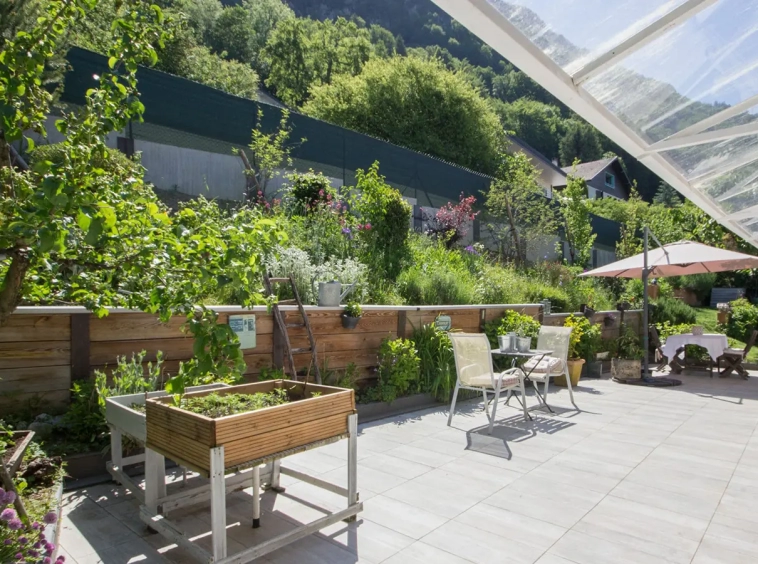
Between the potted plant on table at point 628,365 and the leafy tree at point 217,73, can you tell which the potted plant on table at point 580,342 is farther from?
the leafy tree at point 217,73

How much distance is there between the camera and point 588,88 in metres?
2.35

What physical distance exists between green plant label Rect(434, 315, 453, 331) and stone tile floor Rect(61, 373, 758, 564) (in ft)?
4.69

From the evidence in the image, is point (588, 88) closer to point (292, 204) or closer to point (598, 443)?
point (598, 443)

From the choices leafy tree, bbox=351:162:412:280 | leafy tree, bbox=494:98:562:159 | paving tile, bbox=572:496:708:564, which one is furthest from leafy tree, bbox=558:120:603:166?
paving tile, bbox=572:496:708:564

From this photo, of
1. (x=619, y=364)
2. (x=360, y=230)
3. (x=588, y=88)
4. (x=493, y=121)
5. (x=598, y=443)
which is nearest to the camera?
(x=588, y=88)

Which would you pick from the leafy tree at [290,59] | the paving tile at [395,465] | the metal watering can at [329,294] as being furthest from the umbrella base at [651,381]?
the leafy tree at [290,59]

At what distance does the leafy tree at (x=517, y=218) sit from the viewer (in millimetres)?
11406

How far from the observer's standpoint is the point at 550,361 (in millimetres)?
5910

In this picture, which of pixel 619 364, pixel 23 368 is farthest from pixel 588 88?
pixel 619 364

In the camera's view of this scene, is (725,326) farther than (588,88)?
Yes

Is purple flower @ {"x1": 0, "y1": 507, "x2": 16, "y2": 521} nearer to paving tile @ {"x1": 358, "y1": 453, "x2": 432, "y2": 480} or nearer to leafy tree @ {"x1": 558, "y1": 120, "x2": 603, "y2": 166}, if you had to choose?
paving tile @ {"x1": 358, "y1": 453, "x2": 432, "y2": 480}

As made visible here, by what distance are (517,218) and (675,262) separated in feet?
13.6

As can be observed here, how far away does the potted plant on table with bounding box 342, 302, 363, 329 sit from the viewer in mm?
5277

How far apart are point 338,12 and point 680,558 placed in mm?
63780
